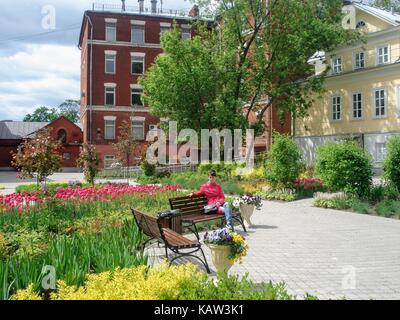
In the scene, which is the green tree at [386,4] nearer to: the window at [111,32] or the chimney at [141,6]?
the chimney at [141,6]

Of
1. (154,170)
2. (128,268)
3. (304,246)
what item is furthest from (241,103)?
(128,268)

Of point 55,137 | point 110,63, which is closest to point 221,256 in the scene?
point 110,63

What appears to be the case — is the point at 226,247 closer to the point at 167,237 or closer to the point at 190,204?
the point at 167,237

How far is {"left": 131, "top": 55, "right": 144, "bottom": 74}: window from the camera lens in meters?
48.8

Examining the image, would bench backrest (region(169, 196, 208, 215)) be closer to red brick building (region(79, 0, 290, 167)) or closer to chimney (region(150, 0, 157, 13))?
red brick building (region(79, 0, 290, 167))

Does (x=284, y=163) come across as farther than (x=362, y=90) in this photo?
No

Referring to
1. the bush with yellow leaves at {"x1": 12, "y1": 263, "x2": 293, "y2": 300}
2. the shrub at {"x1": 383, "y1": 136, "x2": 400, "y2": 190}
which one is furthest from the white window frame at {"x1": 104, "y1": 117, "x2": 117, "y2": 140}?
the bush with yellow leaves at {"x1": 12, "y1": 263, "x2": 293, "y2": 300}

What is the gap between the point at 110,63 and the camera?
48.1 metres

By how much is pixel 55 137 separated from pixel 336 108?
29950 mm

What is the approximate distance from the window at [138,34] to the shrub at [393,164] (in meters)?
37.0

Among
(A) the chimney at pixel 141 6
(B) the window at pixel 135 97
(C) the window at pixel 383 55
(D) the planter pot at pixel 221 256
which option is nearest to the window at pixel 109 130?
(B) the window at pixel 135 97

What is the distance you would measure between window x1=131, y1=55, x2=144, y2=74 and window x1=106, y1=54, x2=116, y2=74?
2.06 metres

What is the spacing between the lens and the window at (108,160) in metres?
45.8
